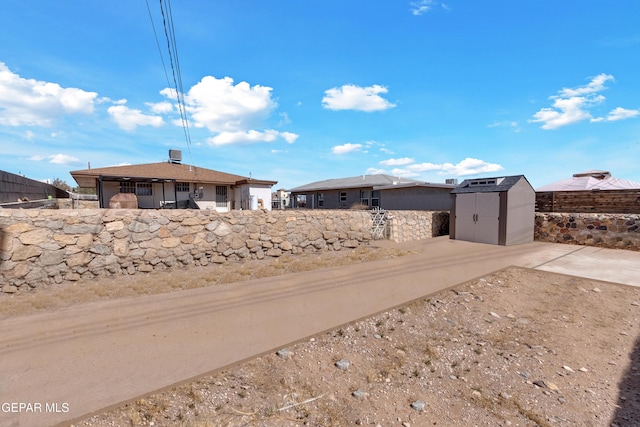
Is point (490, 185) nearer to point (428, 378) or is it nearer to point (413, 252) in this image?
point (413, 252)

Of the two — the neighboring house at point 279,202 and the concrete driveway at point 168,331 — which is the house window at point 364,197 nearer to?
the neighboring house at point 279,202

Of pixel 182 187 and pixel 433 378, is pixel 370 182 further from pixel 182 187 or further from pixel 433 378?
pixel 433 378

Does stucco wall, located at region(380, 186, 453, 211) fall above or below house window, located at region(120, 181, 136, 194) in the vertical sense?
below

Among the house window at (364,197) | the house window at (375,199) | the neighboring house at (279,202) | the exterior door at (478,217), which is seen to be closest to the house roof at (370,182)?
the house window at (375,199)

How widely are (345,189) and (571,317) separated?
25.2m

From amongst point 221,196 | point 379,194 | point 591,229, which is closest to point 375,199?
point 379,194

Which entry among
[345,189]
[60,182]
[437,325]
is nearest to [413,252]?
[437,325]

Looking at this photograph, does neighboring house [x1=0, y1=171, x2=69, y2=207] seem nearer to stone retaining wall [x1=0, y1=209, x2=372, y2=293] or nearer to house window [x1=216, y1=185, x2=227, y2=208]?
stone retaining wall [x1=0, y1=209, x2=372, y2=293]

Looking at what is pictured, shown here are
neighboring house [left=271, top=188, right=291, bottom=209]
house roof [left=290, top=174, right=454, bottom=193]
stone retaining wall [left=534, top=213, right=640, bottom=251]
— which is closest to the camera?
stone retaining wall [left=534, top=213, right=640, bottom=251]

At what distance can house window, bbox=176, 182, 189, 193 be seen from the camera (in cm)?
2220

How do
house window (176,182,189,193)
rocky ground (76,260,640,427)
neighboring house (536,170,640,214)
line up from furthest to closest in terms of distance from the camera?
house window (176,182,189,193) < neighboring house (536,170,640,214) < rocky ground (76,260,640,427)

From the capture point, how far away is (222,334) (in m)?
4.25

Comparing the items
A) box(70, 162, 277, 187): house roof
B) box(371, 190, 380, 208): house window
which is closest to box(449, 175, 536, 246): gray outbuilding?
box(371, 190, 380, 208): house window

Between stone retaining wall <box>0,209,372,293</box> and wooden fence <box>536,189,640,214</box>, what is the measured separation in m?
16.3
